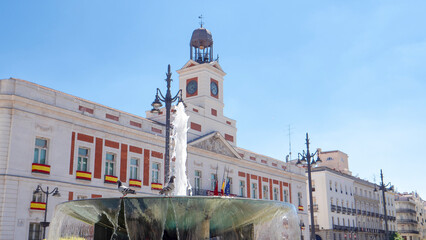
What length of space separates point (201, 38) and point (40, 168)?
2162 centimetres

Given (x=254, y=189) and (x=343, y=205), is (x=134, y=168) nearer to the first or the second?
(x=254, y=189)

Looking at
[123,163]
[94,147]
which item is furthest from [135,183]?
[94,147]

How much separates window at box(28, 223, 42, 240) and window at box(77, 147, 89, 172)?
4.29 metres

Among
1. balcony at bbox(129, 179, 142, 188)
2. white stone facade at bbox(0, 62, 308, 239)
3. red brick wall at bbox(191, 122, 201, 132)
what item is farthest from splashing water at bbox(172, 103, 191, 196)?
red brick wall at bbox(191, 122, 201, 132)

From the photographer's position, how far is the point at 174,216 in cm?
934

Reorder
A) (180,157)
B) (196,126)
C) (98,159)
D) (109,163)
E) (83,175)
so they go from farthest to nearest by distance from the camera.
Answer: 1. (196,126)
2. (109,163)
3. (98,159)
4. (83,175)
5. (180,157)

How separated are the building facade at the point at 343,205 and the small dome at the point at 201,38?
1966cm

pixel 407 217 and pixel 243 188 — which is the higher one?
pixel 243 188

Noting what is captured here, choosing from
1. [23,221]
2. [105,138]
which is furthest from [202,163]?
[23,221]

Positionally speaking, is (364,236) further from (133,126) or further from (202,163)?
(133,126)

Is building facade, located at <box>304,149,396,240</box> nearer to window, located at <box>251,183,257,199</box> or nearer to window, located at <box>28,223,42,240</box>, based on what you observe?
window, located at <box>251,183,257,199</box>

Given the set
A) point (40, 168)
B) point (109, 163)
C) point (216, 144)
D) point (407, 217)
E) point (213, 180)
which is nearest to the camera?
point (40, 168)

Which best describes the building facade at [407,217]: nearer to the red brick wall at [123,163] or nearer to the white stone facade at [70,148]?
the white stone facade at [70,148]

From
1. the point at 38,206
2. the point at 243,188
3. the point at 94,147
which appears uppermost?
the point at 94,147
